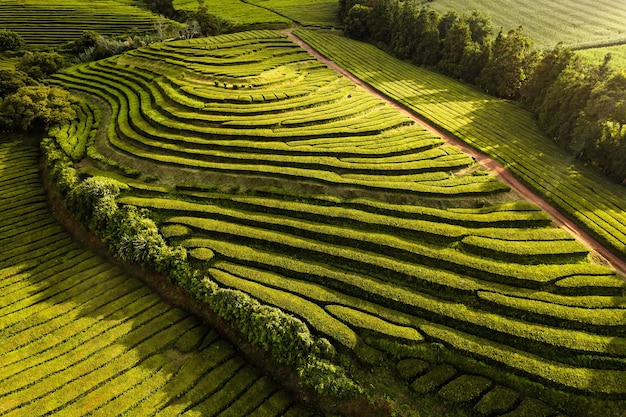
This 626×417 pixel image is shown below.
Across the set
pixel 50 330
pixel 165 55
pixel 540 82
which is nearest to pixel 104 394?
pixel 50 330

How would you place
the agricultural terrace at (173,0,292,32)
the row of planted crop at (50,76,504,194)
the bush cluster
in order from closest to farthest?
the bush cluster < the row of planted crop at (50,76,504,194) < the agricultural terrace at (173,0,292,32)

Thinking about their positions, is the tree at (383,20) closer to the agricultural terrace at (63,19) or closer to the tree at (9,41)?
the agricultural terrace at (63,19)

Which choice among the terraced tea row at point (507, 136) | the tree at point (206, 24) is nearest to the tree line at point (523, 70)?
the terraced tea row at point (507, 136)

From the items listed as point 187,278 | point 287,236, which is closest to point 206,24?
point 287,236

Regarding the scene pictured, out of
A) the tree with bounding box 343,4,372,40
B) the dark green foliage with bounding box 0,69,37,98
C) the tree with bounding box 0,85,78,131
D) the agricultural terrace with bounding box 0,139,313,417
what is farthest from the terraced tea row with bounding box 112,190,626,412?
the tree with bounding box 343,4,372,40

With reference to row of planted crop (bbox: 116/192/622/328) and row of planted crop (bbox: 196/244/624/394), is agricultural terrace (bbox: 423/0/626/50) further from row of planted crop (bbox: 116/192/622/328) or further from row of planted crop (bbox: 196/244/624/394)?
row of planted crop (bbox: 196/244/624/394)

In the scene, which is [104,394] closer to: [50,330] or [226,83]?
[50,330]
